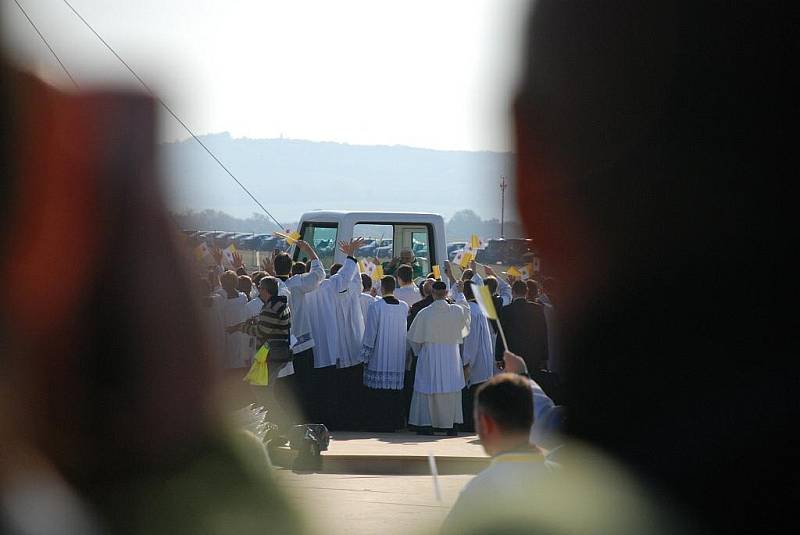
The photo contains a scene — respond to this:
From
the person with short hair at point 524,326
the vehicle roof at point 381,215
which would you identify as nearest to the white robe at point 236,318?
the person with short hair at point 524,326

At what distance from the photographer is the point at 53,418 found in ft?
4.95

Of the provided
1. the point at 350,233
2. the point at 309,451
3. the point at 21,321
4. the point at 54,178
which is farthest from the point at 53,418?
the point at 350,233

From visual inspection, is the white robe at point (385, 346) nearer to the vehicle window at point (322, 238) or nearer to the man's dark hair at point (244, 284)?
the man's dark hair at point (244, 284)

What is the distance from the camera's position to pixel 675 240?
2.08m

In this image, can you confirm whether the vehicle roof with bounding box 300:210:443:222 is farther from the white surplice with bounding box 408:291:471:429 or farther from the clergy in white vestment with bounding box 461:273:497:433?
the white surplice with bounding box 408:291:471:429

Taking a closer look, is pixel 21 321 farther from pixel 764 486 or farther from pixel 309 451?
pixel 309 451

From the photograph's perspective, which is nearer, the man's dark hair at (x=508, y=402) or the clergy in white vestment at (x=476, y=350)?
the man's dark hair at (x=508, y=402)

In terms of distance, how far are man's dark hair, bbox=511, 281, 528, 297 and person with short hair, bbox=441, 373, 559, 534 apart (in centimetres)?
893

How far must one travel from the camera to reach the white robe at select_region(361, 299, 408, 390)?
13.5 m

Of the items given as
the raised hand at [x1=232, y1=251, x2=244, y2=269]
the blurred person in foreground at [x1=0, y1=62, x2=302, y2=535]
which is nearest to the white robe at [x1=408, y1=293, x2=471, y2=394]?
the raised hand at [x1=232, y1=251, x2=244, y2=269]

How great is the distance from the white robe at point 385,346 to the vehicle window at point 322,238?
438cm

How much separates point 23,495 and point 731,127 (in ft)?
4.05

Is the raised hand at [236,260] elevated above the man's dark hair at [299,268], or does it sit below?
above

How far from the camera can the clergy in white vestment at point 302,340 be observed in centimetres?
1305
